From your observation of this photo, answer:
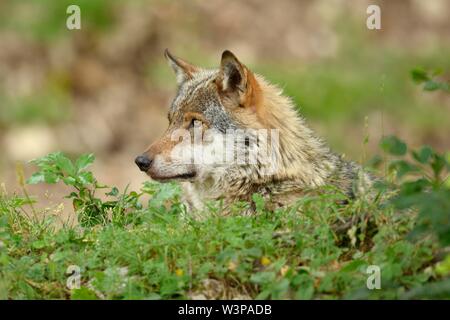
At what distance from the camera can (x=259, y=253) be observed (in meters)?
4.96

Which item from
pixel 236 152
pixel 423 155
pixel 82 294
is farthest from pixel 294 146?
pixel 82 294

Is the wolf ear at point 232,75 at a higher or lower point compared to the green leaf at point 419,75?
higher

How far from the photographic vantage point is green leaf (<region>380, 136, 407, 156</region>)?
453 cm

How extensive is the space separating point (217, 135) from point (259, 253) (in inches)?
68.9

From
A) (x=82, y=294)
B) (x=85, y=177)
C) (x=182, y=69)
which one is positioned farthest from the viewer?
(x=182, y=69)

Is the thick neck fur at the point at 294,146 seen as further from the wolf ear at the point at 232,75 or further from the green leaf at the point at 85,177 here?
the green leaf at the point at 85,177

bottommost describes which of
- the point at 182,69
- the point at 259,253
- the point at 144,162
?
the point at 259,253

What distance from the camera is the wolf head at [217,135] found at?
21.3ft

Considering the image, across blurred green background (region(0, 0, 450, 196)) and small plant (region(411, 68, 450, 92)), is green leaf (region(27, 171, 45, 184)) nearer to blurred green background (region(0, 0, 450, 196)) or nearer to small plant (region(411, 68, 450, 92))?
small plant (region(411, 68, 450, 92))

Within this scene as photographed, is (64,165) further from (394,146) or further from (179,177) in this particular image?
(394,146)

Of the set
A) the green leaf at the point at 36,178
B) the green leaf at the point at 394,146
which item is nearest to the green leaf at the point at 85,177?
the green leaf at the point at 36,178

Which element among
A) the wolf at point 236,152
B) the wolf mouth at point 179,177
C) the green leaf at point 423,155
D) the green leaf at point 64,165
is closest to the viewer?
the green leaf at point 423,155

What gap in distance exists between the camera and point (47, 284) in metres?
5.14

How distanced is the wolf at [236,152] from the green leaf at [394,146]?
1769 millimetres
